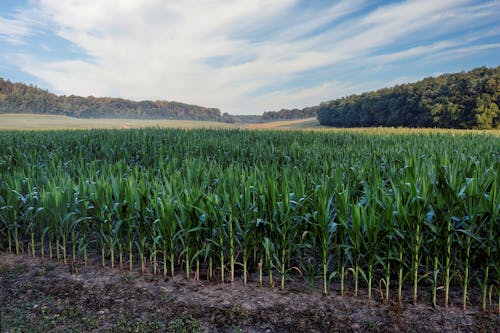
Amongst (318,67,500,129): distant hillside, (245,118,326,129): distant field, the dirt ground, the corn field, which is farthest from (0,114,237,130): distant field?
the dirt ground

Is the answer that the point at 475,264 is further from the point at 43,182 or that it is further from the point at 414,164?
the point at 43,182

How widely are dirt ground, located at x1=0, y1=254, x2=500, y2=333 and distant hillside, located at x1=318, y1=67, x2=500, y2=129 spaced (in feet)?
166

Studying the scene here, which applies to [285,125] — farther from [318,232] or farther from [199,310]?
[199,310]

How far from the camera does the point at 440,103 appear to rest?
51000mm

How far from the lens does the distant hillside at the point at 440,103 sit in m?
46.3

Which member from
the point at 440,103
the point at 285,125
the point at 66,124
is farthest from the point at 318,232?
the point at 285,125

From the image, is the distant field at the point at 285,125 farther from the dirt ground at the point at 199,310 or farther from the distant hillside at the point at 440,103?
the dirt ground at the point at 199,310

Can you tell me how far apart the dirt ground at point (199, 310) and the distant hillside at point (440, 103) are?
166 ft

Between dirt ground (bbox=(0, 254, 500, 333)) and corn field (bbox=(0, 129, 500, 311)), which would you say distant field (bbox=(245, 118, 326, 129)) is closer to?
corn field (bbox=(0, 129, 500, 311))

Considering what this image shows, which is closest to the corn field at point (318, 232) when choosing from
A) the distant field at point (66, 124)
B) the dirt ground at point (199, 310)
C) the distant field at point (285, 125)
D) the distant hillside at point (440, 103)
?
the dirt ground at point (199, 310)

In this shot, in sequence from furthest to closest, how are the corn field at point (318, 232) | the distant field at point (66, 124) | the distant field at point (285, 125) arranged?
the distant field at point (285, 125), the distant field at point (66, 124), the corn field at point (318, 232)

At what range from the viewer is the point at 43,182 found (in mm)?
6211

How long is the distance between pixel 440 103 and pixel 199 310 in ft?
184

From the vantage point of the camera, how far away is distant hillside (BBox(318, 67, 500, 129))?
152ft
